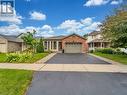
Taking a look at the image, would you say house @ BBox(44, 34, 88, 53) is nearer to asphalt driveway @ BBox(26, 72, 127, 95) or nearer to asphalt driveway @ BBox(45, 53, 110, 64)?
asphalt driveway @ BBox(45, 53, 110, 64)

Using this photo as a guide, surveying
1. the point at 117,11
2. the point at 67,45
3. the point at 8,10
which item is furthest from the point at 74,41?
the point at 8,10

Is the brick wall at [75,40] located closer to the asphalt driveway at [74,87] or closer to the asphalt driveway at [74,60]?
the asphalt driveway at [74,60]

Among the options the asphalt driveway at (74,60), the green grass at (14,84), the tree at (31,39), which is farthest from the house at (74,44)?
the green grass at (14,84)

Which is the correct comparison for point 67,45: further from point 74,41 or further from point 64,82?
point 64,82

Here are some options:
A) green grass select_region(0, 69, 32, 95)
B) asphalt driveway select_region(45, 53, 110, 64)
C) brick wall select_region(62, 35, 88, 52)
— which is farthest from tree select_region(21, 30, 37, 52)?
green grass select_region(0, 69, 32, 95)

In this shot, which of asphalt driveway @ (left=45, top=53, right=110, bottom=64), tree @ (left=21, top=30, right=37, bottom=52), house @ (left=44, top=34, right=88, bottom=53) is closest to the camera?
asphalt driveway @ (left=45, top=53, right=110, bottom=64)

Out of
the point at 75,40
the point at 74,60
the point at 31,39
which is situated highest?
the point at 31,39

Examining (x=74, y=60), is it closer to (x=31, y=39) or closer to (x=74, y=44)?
(x=31, y=39)

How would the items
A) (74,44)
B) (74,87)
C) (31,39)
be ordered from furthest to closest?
(74,44), (31,39), (74,87)

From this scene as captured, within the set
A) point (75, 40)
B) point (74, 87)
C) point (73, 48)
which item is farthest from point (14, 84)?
point (75, 40)

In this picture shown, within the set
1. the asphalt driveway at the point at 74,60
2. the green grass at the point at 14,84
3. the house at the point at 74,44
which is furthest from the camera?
the house at the point at 74,44

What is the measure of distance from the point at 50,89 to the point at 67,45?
161 feet

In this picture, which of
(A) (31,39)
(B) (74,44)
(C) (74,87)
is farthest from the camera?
(B) (74,44)

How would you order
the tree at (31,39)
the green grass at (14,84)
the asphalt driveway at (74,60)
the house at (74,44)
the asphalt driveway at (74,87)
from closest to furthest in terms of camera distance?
the asphalt driveway at (74,87)
the green grass at (14,84)
the asphalt driveway at (74,60)
the tree at (31,39)
the house at (74,44)
